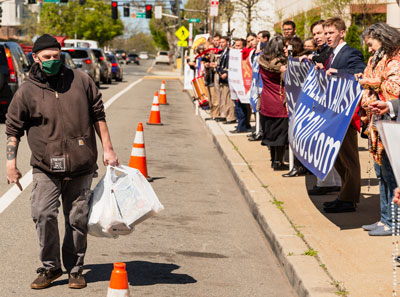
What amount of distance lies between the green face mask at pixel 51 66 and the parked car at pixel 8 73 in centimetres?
1344

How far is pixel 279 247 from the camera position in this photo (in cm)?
720

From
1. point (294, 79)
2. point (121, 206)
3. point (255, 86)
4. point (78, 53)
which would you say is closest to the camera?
point (121, 206)

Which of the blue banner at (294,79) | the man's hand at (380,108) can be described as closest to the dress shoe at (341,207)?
the blue banner at (294,79)

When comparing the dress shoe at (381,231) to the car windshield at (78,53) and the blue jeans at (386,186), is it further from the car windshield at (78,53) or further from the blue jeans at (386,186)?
the car windshield at (78,53)

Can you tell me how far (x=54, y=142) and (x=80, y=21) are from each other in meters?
114

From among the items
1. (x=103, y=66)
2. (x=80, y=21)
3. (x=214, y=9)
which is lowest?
(x=103, y=66)

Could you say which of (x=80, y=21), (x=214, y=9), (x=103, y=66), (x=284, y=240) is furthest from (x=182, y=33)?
(x=80, y=21)

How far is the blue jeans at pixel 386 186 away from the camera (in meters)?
7.30

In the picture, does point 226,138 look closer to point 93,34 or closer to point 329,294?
point 329,294

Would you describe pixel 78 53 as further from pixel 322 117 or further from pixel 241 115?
pixel 322 117

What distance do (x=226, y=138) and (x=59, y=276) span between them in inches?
389

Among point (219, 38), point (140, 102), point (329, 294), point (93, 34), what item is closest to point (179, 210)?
point (329, 294)

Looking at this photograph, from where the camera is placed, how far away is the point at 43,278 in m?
6.16

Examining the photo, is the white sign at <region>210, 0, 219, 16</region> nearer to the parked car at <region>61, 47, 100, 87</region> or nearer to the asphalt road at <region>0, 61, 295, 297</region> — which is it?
the parked car at <region>61, 47, 100, 87</region>
